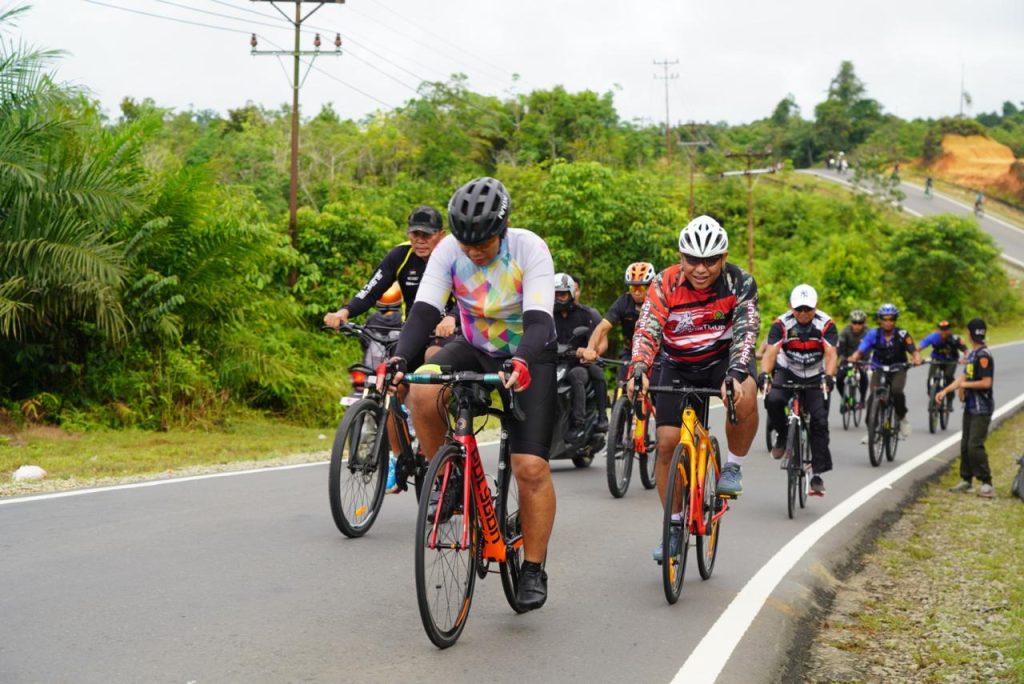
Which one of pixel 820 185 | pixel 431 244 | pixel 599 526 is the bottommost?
pixel 599 526

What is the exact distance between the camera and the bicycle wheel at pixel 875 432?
14.2 m

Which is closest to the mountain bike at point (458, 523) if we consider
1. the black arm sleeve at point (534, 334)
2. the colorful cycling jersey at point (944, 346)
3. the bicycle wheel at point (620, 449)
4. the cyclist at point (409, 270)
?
the black arm sleeve at point (534, 334)

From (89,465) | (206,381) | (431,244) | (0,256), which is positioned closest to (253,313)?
(206,381)

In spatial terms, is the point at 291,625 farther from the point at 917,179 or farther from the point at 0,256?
the point at 917,179

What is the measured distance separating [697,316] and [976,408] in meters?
6.98

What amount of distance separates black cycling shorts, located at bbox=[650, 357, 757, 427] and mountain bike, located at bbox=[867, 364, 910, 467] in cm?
725

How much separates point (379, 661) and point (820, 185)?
82.6m

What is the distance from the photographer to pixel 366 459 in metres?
7.79

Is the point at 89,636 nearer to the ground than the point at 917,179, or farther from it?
nearer to the ground

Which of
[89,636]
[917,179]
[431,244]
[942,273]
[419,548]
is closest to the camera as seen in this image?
[419,548]

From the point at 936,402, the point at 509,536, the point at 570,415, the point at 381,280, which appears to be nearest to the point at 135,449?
the point at 570,415

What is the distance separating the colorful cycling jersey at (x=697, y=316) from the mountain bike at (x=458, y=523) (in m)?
1.77

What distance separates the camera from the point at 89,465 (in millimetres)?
11938

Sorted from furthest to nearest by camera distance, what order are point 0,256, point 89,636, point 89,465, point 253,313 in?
point 253,313 < point 0,256 < point 89,465 < point 89,636
